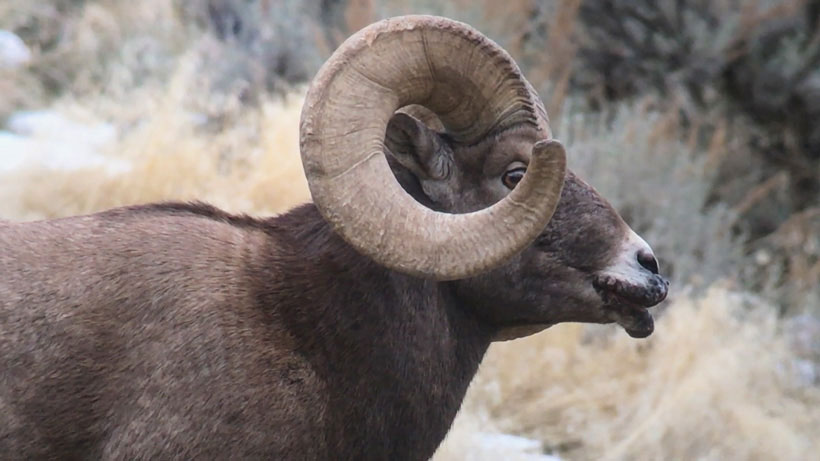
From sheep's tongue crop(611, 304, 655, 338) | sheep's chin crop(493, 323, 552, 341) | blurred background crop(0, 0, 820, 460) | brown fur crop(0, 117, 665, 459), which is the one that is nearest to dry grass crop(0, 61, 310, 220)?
blurred background crop(0, 0, 820, 460)

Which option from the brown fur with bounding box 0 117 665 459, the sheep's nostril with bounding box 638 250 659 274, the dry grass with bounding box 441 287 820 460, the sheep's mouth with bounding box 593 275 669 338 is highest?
the brown fur with bounding box 0 117 665 459

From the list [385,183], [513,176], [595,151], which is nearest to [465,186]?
[513,176]

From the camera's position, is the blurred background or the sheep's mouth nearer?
the sheep's mouth

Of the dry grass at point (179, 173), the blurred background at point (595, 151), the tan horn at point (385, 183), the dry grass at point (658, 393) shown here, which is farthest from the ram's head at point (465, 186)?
the dry grass at point (179, 173)

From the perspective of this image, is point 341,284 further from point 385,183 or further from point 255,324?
point 385,183

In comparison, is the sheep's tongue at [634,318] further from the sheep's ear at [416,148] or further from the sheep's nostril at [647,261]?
the sheep's ear at [416,148]

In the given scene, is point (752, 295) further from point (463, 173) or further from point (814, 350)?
point (463, 173)

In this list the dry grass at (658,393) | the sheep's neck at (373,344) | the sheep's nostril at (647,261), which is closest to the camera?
the sheep's neck at (373,344)

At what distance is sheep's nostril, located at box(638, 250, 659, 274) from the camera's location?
443cm

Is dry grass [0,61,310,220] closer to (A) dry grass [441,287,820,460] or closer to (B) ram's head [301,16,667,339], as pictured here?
(A) dry grass [441,287,820,460]

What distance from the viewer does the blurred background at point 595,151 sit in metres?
8.41

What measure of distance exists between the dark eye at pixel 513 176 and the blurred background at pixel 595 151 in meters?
3.00

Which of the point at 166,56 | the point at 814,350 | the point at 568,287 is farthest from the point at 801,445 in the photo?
the point at 166,56

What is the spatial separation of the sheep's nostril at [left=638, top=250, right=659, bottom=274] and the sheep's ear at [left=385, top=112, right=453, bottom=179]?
715mm
